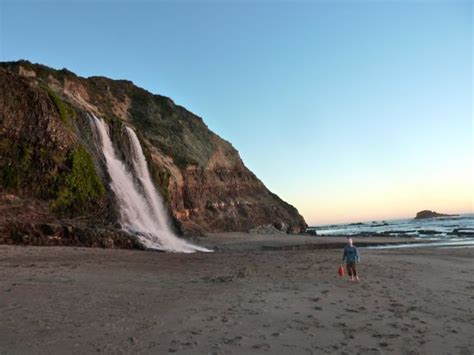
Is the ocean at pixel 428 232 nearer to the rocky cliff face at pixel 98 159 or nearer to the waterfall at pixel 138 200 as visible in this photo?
the rocky cliff face at pixel 98 159

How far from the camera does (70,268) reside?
42.0 feet

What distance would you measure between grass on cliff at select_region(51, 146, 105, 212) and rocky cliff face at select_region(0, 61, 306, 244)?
53 mm

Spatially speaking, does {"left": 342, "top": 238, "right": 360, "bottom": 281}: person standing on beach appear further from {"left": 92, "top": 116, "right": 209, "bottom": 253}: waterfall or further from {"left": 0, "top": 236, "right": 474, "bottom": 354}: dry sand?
{"left": 92, "top": 116, "right": 209, "bottom": 253}: waterfall

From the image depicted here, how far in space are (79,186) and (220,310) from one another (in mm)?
16880

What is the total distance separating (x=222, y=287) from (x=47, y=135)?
1597 centimetres

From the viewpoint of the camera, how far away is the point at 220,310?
350 inches

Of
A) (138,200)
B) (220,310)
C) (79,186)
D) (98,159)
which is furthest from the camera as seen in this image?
(138,200)

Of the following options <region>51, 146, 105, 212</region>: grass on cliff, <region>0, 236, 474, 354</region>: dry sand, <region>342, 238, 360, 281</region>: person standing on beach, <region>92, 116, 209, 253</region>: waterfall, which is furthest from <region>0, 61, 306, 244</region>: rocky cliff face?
<region>342, 238, 360, 281</region>: person standing on beach

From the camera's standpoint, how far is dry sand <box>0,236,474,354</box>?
682 cm

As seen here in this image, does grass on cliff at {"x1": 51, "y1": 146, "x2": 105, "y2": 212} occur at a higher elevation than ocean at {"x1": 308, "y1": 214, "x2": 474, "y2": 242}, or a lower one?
higher

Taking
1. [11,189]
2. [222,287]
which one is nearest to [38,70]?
[11,189]

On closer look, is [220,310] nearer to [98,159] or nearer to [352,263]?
[352,263]

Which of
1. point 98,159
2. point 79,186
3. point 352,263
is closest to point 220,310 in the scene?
point 352,263

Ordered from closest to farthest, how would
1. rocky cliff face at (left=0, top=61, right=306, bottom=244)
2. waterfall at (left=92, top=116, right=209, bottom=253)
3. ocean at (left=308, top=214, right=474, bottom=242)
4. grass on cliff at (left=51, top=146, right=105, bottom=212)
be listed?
rocky cliff face at (left=0, top=61, right=306, bottom=244) < grass on cliff at (left=51, top=146, right=105, bottom=212) < waterfall at (left=92, top=116, right=209, bottom=253) < ocean at (left=308, top=214, right=474, bottom=242)
